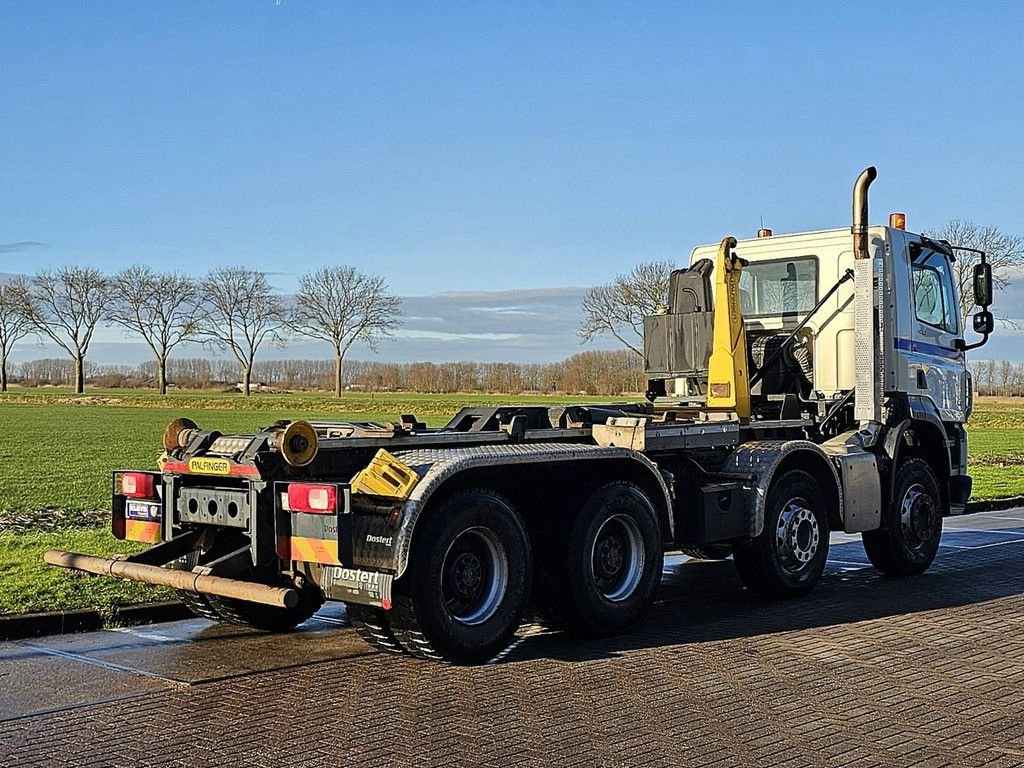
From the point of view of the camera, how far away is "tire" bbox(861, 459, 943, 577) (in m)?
11.5

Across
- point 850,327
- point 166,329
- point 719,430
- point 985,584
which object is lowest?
point 985,584

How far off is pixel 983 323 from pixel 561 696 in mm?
7727

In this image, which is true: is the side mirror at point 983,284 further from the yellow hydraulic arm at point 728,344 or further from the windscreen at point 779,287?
the yellow hydraulic arm at point 728,344

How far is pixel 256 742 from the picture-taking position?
5906 millimetres

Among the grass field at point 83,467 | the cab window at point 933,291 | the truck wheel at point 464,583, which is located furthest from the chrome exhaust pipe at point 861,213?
the grass field at point 83,467

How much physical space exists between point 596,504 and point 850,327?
433 cm

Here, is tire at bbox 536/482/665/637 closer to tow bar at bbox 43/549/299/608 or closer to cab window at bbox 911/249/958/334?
tow bar at bbox 43/549/299/608

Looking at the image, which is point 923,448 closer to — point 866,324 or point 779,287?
point 866,324

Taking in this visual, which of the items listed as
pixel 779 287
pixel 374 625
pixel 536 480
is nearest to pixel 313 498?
pixel 374 625

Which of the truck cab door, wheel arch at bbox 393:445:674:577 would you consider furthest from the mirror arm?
wheel arch at bbox 393:445:674:577

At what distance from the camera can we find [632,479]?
9.02 meters

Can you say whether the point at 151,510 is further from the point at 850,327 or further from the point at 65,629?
the point at 850,327

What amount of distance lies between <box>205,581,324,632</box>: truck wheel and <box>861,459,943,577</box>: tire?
211 inches

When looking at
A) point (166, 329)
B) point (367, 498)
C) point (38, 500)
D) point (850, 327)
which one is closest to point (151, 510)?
point (367, 498)
